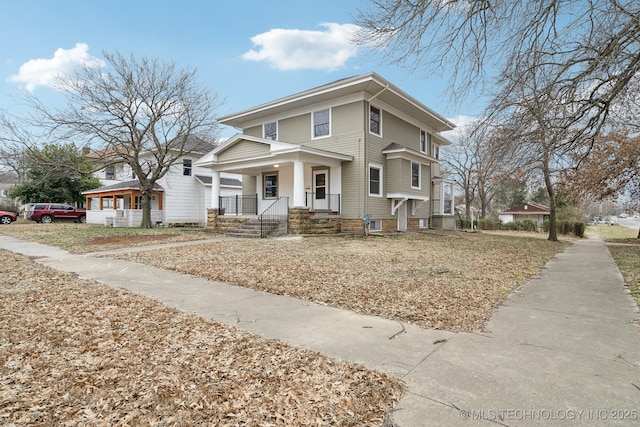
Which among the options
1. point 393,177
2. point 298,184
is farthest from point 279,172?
point 393,177

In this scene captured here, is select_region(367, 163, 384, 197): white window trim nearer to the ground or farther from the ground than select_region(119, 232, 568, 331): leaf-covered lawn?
farther from the ground

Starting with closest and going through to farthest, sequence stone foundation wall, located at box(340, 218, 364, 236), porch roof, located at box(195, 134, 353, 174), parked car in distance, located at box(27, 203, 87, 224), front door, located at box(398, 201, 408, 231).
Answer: porch roof, located at box(195, 134, 353, 174), stone foundation wall, located at box(340, 218, 364, 236), front door, located at box(398, 201, 408, 231), parked car in distance, located at box(27, 203, 87, 224)

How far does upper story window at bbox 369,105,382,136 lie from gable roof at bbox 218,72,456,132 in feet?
1.90

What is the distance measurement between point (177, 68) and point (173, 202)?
371 inches

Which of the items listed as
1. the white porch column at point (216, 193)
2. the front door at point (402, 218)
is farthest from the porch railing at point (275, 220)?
the front door at point (402, 218)

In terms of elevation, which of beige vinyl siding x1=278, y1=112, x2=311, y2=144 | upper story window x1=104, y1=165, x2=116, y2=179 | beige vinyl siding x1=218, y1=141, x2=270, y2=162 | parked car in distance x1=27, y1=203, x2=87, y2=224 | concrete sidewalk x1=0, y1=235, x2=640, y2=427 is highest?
beige vinyl siding x1=278, y1=112, x2=311, y2=144

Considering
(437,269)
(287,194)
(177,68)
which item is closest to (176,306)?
(437,269)

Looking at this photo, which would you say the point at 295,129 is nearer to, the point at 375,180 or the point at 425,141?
the point at 375,180

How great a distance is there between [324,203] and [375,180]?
268 cm

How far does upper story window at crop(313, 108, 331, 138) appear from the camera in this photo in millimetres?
16281

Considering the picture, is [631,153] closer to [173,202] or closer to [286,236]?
[286,236]

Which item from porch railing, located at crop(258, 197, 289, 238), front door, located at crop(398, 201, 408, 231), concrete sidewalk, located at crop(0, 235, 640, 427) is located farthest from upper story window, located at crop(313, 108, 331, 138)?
concrete sidewalk, located at crop(0, 235, 640, 427)

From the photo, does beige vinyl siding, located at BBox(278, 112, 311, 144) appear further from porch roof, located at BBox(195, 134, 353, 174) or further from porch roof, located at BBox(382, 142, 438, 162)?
porch roof, located at BBox(382, 142, 438, 162)

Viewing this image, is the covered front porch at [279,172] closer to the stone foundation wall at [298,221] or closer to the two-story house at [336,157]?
the two-story house at [336,157]
